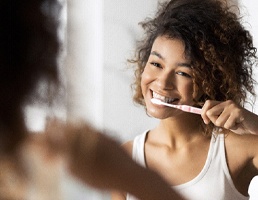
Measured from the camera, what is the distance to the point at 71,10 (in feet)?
1.35

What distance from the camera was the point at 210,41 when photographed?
3.33 ft

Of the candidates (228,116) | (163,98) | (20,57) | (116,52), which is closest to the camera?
(20,57)

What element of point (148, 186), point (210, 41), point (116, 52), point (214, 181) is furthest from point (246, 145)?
point (148, 186)

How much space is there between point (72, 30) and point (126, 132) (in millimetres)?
1046

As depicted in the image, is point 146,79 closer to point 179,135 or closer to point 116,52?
point 179,135

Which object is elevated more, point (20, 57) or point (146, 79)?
point (20, 57)

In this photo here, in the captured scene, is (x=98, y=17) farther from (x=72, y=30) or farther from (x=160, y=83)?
(x=72, y=30)

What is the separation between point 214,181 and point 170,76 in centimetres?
19

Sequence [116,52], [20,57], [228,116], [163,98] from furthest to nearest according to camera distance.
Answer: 1. [116,52]
2. [163,98]
3. [228,116]
4. [20,57]

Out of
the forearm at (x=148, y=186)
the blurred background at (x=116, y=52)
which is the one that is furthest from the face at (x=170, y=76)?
the forearm at (x=148, y=186)

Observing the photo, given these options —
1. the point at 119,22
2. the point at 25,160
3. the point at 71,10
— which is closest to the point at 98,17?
the point at 119,22

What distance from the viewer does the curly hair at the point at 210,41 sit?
100 centimetres

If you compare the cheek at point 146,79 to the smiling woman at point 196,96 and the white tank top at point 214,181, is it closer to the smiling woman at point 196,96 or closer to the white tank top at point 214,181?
the smiling woman at point 196,96

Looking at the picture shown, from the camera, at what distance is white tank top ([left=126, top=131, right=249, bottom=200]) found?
98 cm
